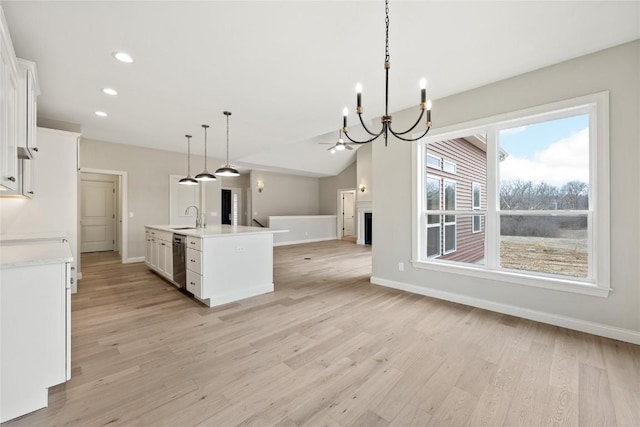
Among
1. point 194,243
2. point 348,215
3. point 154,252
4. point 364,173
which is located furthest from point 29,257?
point 348,215

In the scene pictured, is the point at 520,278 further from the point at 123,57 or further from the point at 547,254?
the point at 123,57

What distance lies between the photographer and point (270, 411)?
1.63m

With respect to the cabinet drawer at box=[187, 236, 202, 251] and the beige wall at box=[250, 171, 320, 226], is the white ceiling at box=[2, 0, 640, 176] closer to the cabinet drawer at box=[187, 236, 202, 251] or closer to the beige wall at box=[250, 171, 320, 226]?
the cabinet drawer at box=[187, 236, 202, 251]

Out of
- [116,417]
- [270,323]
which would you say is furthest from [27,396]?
[270,323]

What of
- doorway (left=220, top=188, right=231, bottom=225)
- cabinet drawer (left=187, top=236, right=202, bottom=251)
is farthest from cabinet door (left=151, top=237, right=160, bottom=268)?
doorway (left=220, top=188, right=231, bottom=225)

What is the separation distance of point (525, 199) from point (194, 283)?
4.04m

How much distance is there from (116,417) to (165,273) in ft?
10.2

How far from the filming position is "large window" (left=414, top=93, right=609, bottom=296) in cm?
262

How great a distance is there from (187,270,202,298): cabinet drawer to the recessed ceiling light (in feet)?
7.84

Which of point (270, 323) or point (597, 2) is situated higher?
point (597, 2)

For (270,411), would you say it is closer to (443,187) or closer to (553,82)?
(443,187)

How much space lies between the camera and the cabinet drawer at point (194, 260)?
337cm

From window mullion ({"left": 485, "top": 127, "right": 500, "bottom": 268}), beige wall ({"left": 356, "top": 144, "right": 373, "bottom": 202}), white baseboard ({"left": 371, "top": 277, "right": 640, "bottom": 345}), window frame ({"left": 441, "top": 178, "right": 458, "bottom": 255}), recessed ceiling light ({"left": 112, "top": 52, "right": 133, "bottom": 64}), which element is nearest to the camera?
white baseboard ({"left": 371, "top": 277, "right": 640, "bottom": 345})

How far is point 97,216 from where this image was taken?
7.84 m
